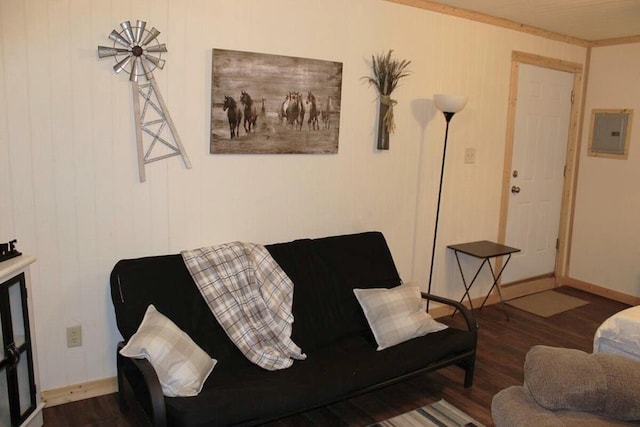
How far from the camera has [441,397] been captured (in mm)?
2943

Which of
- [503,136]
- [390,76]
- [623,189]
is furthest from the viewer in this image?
[623,189]

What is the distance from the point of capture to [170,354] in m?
2.27

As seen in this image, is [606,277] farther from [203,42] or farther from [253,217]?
[203,42]

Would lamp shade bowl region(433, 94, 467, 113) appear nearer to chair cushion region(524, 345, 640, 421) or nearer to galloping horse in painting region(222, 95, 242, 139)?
galloping horse in painting region(222, 95, 242, 139)

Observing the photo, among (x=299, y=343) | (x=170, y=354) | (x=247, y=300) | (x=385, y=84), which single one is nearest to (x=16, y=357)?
(x=170, y=354)

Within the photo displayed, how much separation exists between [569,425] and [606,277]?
3683 millimetres

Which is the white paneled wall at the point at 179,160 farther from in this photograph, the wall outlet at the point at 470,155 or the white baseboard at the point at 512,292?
the white baseboard at the point at 512,292

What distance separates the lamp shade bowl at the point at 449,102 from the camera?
3.54 meters

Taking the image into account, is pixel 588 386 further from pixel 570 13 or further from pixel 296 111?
pixel 570 13

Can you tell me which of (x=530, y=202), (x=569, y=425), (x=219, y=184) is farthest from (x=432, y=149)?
(x=569, y=425)

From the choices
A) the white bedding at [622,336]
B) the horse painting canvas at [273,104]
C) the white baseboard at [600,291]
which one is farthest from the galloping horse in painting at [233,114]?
the white baseboard at [600,291]

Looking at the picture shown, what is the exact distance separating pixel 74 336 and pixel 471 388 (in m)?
2.25

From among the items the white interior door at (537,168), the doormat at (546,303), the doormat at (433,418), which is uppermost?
the white interior door at (537,168)

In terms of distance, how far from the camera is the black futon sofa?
217 centimetres
